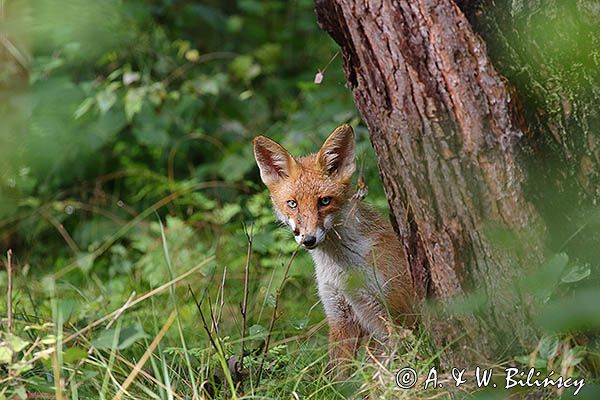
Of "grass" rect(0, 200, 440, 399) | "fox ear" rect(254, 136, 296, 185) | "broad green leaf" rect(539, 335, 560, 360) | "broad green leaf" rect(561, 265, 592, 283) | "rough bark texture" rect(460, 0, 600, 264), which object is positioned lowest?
"grass" rect(0, 200, 440, 399)

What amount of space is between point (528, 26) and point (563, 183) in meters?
0.64

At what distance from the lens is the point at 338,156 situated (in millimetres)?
4953

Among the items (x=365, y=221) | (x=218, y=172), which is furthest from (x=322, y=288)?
(x=218, y=172)

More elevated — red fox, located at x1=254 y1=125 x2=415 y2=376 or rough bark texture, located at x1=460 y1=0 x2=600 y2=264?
rough bark texture, located at x1=460 y1=0 x2=600 y2=264

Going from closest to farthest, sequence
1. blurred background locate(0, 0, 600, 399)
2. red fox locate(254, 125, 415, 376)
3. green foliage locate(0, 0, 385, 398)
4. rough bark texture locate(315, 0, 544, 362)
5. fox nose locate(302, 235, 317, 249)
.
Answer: rough bark texture locate(315, 0, 544, 362) → fox nose locate(302, 235, 317, 249) → red fox locate(254, 125, 415, 376) → blurred background locate(0, 0, 600, 399) → green foliage locate(0, 0, 385, 398)

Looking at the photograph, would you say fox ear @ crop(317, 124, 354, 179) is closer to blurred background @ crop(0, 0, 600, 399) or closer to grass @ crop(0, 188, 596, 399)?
blurred background @ crop(0, 0, 600, 399)

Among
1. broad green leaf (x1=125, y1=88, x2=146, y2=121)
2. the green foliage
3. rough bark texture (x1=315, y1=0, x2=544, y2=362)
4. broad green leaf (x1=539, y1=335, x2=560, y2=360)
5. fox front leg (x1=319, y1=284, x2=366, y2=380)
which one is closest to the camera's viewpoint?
broad green leaf (x1=539, y1=335, x2=560, y2=360)

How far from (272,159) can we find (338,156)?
38cm

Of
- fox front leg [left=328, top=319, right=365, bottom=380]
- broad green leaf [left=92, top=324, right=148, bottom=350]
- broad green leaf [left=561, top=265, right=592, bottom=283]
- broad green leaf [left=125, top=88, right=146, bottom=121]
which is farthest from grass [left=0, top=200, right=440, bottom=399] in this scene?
broad green leaf [left=125, top=88, right=146, bottom=121]

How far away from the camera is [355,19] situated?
352 centimetres

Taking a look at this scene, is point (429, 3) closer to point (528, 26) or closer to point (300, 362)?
point (528, 26)

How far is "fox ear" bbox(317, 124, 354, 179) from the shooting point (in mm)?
4891

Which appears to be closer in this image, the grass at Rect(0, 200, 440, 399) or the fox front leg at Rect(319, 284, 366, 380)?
the grass at Rect(0, 200, 440, 399)

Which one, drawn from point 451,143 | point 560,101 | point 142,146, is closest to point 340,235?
point 451,143
